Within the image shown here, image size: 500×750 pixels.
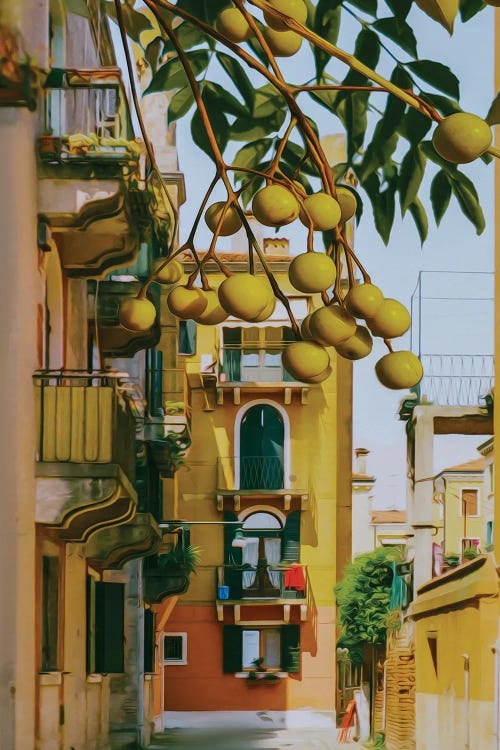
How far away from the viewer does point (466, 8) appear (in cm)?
177

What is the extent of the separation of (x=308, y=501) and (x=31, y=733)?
18.1 m

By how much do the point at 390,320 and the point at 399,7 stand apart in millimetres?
351

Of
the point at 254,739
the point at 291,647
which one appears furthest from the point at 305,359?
the point at 291,647

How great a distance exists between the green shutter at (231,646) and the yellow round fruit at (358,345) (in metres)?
22.6

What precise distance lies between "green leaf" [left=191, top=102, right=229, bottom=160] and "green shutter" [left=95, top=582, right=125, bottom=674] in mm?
8001

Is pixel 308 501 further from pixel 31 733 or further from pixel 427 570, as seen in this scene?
pixel 31 733

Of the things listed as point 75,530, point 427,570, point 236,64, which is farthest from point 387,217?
point 427,570

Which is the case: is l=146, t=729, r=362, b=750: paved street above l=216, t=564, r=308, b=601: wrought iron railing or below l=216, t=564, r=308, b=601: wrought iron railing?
below

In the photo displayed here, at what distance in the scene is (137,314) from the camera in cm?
179

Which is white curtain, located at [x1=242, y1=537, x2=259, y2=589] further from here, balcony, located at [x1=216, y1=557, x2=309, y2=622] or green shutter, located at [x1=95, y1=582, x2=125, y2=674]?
green shutter, located at [x1=95, y1=582, x2=125, y2=674]

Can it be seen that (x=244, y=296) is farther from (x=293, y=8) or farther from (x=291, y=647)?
(x=291, y=647)

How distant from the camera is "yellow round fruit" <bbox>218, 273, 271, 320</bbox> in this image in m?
1.53

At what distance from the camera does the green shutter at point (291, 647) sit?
24078 millimetres

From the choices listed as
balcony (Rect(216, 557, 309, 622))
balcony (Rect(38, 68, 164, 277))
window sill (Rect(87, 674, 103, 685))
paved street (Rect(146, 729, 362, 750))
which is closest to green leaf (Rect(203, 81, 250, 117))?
balcony (Rect(38, 68, 164, 277))
